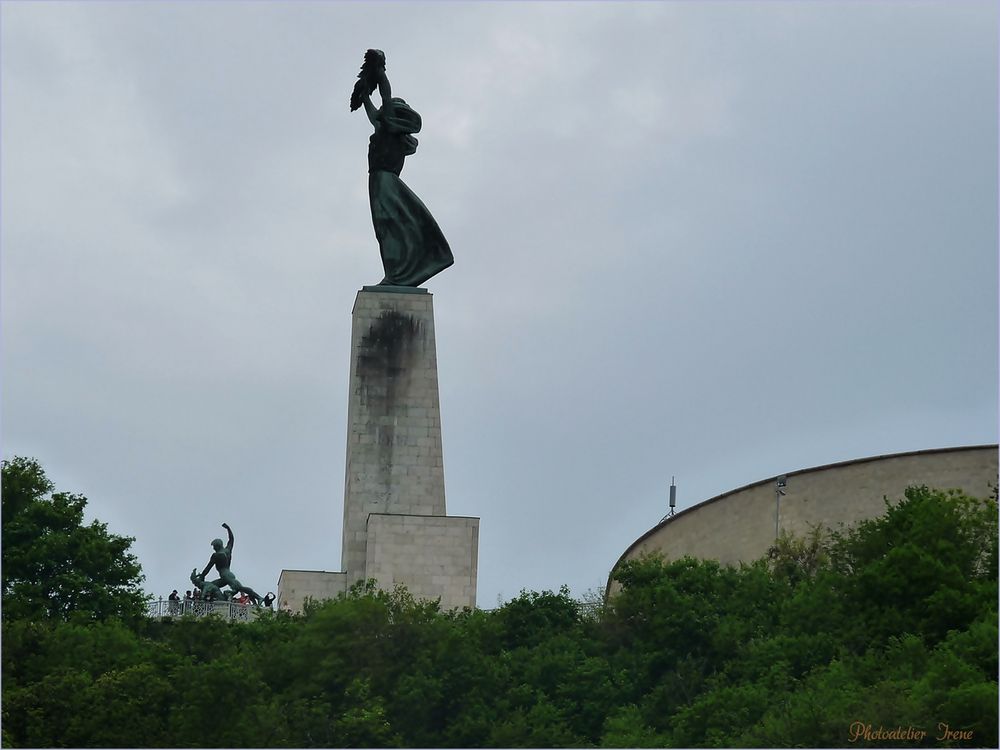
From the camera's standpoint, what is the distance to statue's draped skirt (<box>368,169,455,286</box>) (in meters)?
45.1

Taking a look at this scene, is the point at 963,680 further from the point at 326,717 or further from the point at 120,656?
the point at 120,656

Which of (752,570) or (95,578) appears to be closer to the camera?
(752,570)

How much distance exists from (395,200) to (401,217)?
13.9 inches

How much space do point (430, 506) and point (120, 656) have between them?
7.33m

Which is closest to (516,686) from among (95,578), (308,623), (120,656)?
(308,623)

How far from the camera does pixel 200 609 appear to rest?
1722 inches

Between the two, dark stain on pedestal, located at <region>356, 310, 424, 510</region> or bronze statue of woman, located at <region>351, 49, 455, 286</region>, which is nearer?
dark stain on pedestal, located at <region>356, 310, 424, 510</region>

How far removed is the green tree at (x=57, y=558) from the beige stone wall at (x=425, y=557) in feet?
15.2

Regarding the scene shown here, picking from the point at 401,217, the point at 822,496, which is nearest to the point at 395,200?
the point at 401,217

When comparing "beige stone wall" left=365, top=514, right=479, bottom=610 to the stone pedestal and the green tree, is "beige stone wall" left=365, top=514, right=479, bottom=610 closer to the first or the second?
the stone pedestal

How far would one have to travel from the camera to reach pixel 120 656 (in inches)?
1499

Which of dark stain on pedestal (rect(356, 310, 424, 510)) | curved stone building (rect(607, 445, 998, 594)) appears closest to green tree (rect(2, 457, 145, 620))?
dark stain on pedestal (rect(356, 310, 424, 510))

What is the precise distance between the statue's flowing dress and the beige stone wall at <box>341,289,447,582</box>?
886 mm

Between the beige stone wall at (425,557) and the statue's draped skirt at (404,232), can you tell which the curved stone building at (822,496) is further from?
Answer: the statue's draped skirt at (404,232)
